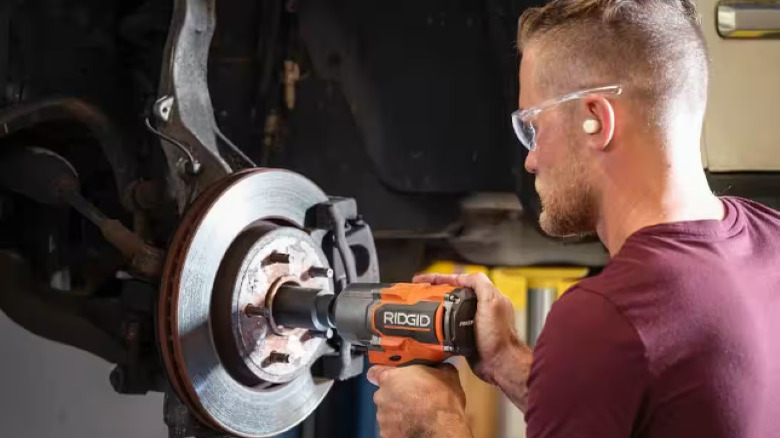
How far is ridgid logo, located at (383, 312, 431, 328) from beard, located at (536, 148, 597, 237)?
17cm

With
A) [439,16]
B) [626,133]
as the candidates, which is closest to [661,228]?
[626,133]

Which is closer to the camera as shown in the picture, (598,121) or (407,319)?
(598,121)

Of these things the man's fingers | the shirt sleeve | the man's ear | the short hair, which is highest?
the short hair

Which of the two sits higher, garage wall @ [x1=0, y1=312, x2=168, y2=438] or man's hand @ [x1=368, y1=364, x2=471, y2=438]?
man's hand @ [x1=368, y1=364, x2=471, y2=438]

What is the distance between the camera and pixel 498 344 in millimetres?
952

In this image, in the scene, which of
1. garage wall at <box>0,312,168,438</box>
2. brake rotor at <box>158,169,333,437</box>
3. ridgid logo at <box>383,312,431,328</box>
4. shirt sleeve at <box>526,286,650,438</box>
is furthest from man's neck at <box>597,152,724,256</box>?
garage wall at <box>0,312,168,438</box>

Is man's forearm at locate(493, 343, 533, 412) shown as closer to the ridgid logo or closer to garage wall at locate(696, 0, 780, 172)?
the ridgid logo

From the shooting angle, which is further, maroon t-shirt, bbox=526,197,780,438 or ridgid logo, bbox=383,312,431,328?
ridgid logo, bbox=383,312,431,328

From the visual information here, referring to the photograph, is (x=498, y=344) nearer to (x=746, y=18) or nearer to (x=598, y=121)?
(x=598, y=121)

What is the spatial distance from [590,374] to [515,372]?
0.28 meters

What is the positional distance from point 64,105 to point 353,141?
0.54m

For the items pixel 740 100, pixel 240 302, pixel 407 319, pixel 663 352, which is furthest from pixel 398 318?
pixel 740 100

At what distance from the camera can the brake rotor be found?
1038 millimetres

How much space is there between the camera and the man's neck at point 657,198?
0.79m
